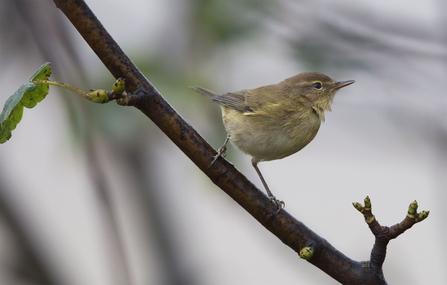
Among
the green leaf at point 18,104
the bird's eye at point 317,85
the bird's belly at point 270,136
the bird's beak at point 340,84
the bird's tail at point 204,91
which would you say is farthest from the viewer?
the bird's eye at point 317,85

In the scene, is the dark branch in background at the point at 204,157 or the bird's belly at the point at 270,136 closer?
the dark branch in background at the point at 204,157

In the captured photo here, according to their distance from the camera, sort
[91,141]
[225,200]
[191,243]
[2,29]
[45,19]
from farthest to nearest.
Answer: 1. [191,243]
2. [225,200]
3. [2,29]
4. [45,19]
5. [91,141]

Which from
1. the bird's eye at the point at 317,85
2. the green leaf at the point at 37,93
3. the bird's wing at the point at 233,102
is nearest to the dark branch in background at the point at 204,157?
the green leaf at the point at 37,93

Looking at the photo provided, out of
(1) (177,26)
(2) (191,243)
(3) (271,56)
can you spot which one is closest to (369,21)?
(3) (271,56)

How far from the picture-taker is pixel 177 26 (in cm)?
407

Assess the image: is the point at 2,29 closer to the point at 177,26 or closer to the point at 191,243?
the point at 177,26

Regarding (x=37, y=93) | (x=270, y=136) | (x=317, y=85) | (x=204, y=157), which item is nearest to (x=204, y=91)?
(x=270, y=136)

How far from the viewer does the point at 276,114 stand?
13.4 ft

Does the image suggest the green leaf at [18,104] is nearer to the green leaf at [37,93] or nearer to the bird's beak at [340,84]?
the green leaf at [37,93]

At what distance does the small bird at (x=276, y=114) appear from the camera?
153 inches

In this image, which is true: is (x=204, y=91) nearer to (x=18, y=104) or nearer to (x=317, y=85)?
(x=317, y=85)

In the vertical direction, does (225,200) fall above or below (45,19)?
below

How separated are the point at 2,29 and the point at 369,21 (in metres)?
2.47

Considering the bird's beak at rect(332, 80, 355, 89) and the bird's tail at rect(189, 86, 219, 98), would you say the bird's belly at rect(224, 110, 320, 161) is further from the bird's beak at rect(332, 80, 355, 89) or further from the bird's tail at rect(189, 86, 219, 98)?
the bird's beak at rect(332, 80, 355, 89)
